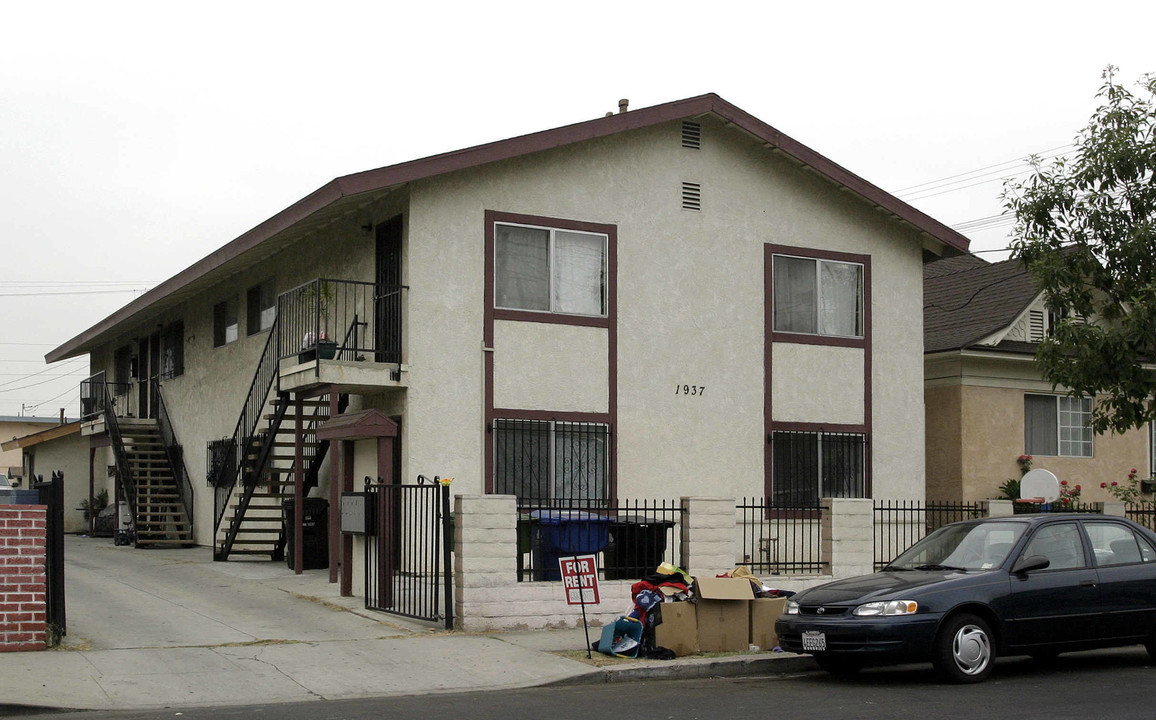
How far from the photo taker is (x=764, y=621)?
13.2 meters

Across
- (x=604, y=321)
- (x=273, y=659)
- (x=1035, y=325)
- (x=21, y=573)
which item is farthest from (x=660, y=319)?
(x=21, y=573)

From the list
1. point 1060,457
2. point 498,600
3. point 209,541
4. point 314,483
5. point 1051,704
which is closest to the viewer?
point 1051,704

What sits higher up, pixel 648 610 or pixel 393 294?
pixel 393 294

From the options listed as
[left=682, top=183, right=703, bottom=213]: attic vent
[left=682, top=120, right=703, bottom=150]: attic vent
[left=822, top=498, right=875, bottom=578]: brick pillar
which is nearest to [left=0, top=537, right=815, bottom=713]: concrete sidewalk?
[left=822, top=498, right=875, bottom=578]: brick pillar

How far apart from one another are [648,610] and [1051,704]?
3.92 meters

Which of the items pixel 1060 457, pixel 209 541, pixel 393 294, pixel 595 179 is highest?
pixel 595 179

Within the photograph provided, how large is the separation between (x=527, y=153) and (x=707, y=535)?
6057 mm

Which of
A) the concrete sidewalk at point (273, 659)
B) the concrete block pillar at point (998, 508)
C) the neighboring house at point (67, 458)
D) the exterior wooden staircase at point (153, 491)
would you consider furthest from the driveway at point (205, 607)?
the neighboring house at point (67, 458)

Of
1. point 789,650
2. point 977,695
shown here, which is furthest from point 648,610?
point 977,695

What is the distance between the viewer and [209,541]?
84.3 ft

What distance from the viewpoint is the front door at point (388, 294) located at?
1753 centimetres

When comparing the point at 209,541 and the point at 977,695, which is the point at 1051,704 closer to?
the point at 977,695

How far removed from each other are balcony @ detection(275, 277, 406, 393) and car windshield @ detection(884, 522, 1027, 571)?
732 cm

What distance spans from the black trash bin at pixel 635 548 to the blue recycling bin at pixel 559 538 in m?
0.34
